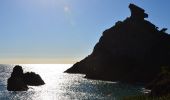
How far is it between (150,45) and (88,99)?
357 ft

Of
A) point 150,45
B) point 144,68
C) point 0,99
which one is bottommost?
point 0,99

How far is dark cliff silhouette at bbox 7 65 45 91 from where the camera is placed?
120 m

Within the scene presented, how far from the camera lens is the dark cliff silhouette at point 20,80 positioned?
12050cm

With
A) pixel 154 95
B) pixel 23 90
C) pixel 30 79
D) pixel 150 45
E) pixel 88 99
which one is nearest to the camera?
pixel 154 95

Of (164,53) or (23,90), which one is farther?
(164,53)

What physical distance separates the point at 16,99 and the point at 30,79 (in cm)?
5446

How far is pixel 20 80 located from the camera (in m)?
125

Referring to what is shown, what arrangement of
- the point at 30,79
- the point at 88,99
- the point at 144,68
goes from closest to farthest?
the point at 88,99 < the point at 30,79 < the point at 144,68

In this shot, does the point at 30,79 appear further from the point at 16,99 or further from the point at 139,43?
the point at 139,43

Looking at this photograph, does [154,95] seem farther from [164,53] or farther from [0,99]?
[164,53]

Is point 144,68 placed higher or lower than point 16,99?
higher

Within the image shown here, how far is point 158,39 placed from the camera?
193375 millimetres

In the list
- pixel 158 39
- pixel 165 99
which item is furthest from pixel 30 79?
pixel 165 99

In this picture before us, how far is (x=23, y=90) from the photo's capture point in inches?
4749
